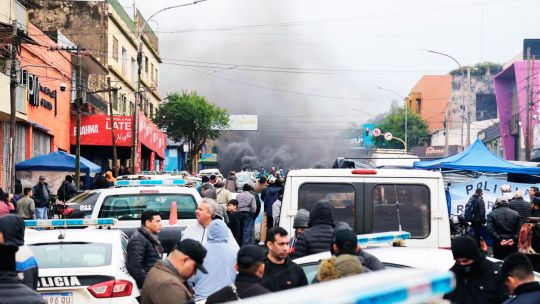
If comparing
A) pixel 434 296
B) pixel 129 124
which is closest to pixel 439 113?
pixel 129 124

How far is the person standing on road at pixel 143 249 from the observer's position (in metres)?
9.77

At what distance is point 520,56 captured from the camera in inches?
3760

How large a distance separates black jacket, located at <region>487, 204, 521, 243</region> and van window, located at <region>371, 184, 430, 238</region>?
4.85m

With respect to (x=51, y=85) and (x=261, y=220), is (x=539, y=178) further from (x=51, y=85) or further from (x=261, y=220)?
(x=51, y=85)

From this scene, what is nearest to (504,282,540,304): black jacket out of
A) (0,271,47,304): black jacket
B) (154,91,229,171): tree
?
(0,271,47,304): black jacket

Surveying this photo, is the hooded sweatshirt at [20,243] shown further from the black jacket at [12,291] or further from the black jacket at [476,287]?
the black jacket at [476,287]

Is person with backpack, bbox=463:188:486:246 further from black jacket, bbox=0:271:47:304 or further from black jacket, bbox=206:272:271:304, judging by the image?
black jacket, bbox=0:271:47:304

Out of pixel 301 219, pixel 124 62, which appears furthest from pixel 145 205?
pixel 124 62

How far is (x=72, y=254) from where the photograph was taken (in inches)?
393

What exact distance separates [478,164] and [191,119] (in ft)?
161

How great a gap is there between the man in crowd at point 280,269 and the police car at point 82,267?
8.76 ft

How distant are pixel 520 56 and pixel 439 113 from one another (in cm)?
3137

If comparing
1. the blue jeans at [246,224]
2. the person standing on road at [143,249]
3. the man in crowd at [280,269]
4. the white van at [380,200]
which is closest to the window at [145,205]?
the blue jeans at [246,224]

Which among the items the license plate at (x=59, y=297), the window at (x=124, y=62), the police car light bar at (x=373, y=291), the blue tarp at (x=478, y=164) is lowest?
the license plate at (x=59, y=297)
